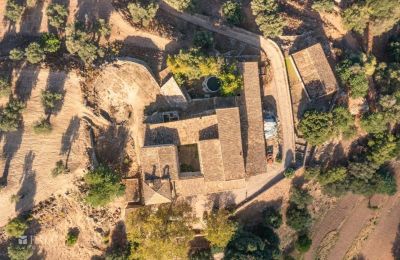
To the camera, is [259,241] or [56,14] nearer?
[56,14]

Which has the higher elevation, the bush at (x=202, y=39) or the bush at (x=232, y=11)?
the bush at (x=232, y=11)

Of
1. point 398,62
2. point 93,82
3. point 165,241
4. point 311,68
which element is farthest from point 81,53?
point 398,62

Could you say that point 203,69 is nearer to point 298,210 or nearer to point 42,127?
point 42,127

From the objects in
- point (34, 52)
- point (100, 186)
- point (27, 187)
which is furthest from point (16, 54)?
point (100, 186)

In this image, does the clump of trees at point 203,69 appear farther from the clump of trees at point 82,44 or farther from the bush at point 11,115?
the bush at point 11,115

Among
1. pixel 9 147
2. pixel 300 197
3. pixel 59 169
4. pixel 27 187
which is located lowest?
pixel 300 197

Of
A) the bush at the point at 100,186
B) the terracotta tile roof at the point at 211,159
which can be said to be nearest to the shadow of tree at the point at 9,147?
the bush at the point at 100,186
